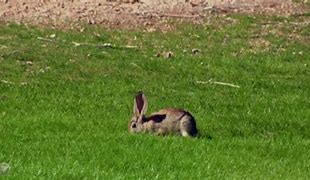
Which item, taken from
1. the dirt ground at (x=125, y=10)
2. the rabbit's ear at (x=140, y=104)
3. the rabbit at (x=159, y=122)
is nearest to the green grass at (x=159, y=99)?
the rabbit at (x=159, y=122)

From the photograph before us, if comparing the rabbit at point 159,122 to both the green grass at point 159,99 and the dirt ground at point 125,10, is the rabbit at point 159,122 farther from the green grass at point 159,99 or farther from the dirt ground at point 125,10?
the dirt ground at point 125,10

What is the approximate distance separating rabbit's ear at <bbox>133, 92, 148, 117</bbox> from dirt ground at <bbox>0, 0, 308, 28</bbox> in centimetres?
694

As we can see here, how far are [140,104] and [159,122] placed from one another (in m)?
0.33

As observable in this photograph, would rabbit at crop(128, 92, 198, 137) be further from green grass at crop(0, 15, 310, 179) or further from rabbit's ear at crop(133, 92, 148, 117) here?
green grass at crop(0, 15, 310, 179)

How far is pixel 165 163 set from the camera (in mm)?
10352

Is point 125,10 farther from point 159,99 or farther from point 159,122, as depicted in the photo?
point 159,122

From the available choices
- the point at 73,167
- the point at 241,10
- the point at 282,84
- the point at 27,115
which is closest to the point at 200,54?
the point at 282,84

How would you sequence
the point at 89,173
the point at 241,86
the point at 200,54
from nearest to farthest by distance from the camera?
the point at 89,173 < the point at 241,86 < the point at 200,54

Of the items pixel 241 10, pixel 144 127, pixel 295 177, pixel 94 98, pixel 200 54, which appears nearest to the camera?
pixel 295 177

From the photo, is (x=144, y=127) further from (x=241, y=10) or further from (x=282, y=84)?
(x=241, y=10)

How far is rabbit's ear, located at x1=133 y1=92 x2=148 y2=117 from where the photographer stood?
12.1m

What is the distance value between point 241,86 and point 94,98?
2485 millimetres

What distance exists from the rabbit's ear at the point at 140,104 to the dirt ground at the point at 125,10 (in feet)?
22.8

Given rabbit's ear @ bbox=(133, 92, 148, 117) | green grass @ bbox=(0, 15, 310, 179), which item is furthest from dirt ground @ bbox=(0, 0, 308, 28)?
rabbit's ear @ bbox=(133, 92, 148, 117)
